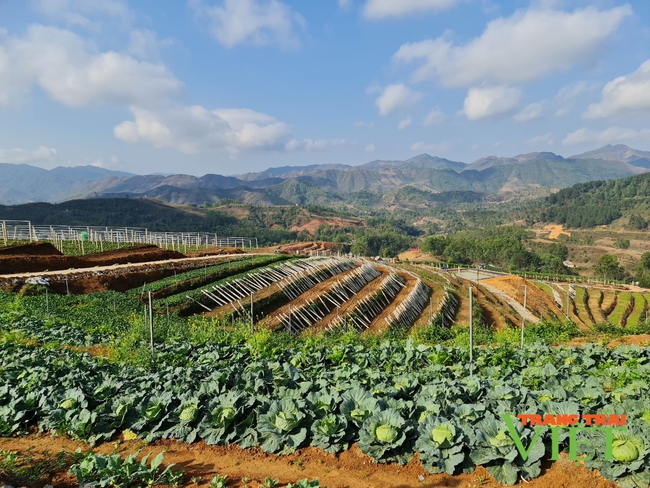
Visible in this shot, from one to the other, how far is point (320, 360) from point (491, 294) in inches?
1629

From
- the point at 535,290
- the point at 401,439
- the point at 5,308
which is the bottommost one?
the point at 535,290

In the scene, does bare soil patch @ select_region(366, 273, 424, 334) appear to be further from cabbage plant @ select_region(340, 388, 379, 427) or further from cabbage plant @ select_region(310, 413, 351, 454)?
cabbage plant @ select_region(310, 413, 351, 454)

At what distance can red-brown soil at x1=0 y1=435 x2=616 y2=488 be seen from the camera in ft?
14.9

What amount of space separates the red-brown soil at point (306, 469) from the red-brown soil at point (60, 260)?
2694 centimetres

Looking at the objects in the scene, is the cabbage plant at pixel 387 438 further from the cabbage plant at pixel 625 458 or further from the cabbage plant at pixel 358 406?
the cabbage plant at pixel 625 458

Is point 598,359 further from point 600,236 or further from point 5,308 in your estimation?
point 600,236

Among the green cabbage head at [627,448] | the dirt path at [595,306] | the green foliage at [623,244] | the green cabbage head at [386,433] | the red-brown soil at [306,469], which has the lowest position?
the dirt path at [595,306]

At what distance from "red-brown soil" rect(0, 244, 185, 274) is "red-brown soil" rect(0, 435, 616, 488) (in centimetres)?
2694

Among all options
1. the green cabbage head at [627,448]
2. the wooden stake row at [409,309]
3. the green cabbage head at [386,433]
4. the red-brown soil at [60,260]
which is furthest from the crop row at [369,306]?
the red-brown soil at [60,260]

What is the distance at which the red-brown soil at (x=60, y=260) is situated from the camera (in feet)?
86.3

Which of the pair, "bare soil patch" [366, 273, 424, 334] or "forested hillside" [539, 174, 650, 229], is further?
"forested hillside" [539, 174, 650, 229]

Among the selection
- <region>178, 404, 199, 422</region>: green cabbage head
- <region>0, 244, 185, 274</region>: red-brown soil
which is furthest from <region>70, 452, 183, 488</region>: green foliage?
<region>0, 244, 185, 274</region>: red-brown soil

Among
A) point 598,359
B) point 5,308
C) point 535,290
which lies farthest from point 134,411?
point 535,290

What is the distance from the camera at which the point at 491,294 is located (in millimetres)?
45219
